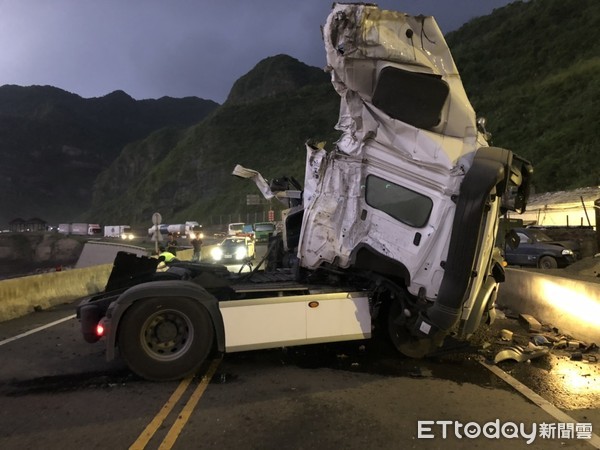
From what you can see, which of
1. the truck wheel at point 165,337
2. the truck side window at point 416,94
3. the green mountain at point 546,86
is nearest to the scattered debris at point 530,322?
the truck side window at point 416,94

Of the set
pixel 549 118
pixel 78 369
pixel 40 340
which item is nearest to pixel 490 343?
pixel 78 369

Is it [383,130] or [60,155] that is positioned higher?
[60,155]

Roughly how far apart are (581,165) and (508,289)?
24587 mm

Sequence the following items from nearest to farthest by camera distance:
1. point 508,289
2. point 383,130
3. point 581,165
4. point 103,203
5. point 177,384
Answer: point 177,384, point 383,130, point 508,289, point 581,165, point 103,203

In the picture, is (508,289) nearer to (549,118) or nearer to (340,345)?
(340,345)

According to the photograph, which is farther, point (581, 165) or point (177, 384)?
point (581, 165)

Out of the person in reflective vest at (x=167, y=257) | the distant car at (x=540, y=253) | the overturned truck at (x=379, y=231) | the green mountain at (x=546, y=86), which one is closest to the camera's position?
the overturned truck at (x=379, y=231)

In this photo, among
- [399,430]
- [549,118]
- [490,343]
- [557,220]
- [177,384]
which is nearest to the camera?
[399,430]

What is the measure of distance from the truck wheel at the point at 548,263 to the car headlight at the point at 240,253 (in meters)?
11.8

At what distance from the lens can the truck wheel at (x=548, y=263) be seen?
54.8 feet

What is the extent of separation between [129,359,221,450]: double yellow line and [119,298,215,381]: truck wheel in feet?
0.79

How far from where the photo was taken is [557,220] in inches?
941
